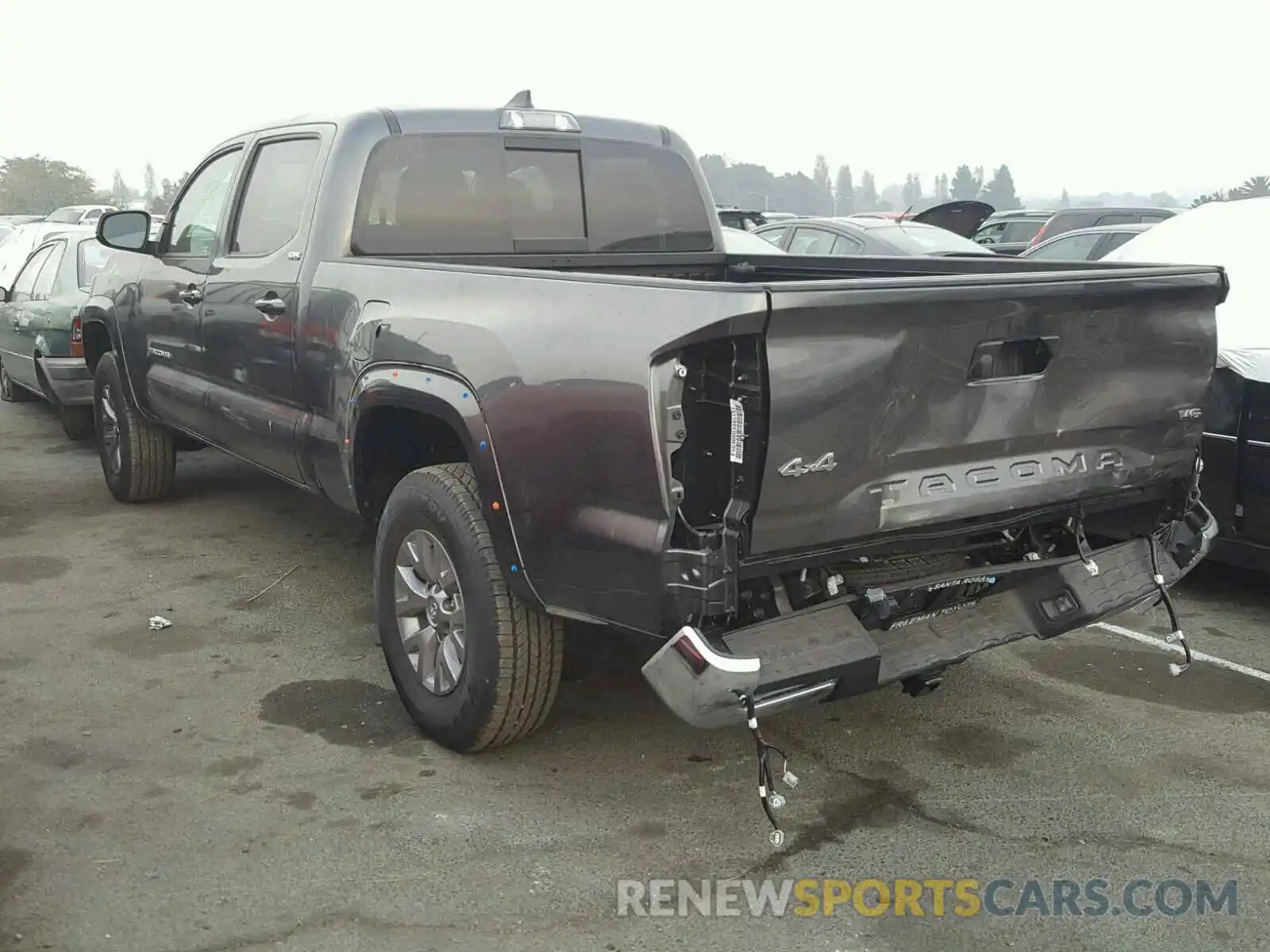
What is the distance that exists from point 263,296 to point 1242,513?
409 centimetres

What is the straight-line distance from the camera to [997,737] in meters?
4.15

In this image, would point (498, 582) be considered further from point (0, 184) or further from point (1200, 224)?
point (0, 184)

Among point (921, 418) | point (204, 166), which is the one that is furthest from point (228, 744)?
point (204, 166)

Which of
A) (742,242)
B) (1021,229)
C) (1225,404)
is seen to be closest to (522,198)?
(1225,404)

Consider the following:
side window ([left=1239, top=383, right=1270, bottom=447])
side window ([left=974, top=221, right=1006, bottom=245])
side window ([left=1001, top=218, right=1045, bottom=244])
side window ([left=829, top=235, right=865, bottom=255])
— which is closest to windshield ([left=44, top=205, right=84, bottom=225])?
side window ([left=974, top=221, right=1006, bottom=245])

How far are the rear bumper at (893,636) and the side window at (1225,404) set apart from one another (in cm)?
119

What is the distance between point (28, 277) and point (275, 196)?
612cm

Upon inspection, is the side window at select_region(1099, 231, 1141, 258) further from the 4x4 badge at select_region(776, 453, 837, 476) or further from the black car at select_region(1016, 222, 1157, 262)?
the 4x4 badge at select_region(776, 453, 837, 476)

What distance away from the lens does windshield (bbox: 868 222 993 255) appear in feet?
36.5

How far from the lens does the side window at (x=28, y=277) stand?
10023mm

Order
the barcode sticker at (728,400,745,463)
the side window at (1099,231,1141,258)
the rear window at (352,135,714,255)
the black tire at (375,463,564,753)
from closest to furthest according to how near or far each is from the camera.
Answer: the barcode sticker at (728,400,745,463)
the black tire at (375,463,564,753)
the rear window at (352,135,714,255)
the side window at (1099,231,1141,258)

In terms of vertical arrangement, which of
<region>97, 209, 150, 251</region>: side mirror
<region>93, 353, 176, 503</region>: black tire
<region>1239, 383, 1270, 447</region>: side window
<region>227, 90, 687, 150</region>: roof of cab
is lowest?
<region>93, 353, 176, 503</region>: black tire

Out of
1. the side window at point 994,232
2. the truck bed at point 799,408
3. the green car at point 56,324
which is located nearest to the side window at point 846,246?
the green car at point 56,324

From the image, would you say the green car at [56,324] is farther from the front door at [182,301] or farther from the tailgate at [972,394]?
the tailgate at [972,394]
